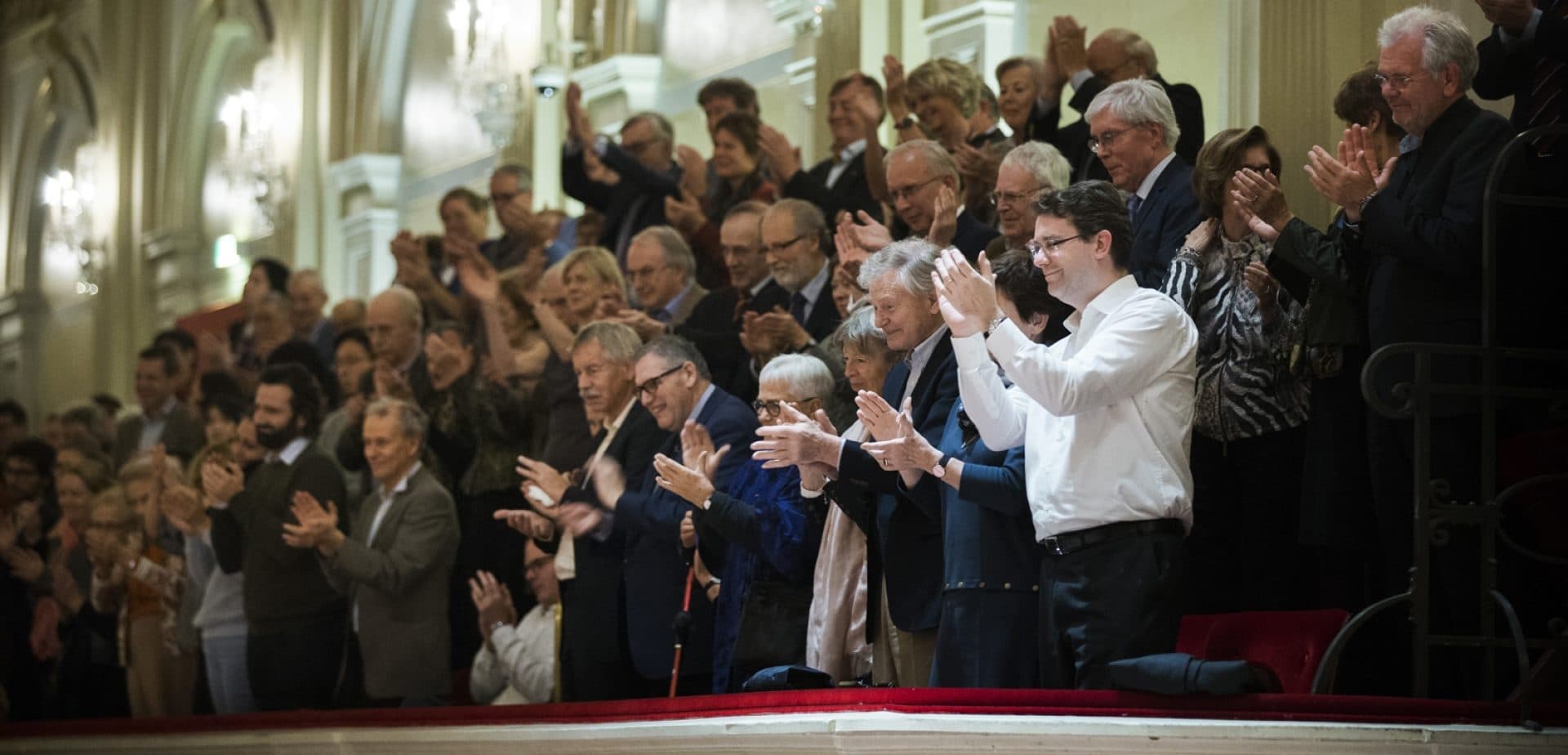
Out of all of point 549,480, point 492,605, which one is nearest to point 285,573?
point 492,605

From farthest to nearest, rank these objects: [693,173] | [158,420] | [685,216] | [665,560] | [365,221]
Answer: [365,221] < [158,420] < [693,173] < [685,216] < [665,560]

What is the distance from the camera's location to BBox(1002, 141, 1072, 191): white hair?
18.7 ft

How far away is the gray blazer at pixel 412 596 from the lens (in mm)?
7473

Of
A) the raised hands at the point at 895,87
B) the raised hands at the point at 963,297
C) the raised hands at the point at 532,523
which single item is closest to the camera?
the raised hands at the point at 963,297

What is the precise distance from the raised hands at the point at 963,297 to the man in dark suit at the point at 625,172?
3.23 meters

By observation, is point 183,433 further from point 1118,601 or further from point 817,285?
point 1118,601

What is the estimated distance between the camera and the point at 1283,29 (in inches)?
241

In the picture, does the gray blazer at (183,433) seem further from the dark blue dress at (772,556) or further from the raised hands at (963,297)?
the raised hands at (963,297)

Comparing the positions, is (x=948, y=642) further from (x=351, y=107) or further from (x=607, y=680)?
(x=351, y=107)

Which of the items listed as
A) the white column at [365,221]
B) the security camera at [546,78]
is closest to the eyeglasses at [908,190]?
the security camera at [546,78]

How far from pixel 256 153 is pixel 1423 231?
10.4 meters

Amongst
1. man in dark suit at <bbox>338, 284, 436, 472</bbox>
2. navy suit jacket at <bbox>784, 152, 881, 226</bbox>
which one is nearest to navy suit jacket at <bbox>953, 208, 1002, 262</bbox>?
navy suit jacket at <bbox>784, 152, 881, 226</bbox>

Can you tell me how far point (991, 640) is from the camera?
4.82 meters

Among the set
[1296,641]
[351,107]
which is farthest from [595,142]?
[351,107]
